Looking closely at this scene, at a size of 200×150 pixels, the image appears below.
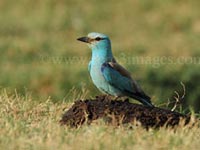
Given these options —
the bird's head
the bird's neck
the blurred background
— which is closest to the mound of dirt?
the bird's neck

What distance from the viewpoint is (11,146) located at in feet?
22.1

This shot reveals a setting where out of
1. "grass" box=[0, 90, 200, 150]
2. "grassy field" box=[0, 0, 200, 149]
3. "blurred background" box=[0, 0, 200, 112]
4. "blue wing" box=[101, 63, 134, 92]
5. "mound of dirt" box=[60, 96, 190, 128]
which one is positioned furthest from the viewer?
"blurred background" box=[0, 0, 200, 112]

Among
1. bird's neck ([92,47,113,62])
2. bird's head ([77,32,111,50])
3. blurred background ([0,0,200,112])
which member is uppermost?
bird's head ([77,32,111,50])

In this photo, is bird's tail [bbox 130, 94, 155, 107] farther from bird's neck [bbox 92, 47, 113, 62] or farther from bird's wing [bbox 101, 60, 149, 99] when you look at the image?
bird's neck [bbox 92, 47, 113, 62]

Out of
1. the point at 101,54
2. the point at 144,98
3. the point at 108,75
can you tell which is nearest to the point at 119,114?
the point at 108,75

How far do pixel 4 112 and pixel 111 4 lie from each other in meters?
16.7

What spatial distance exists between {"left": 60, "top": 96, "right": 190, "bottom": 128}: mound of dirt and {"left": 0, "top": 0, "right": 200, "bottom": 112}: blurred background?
6362mm

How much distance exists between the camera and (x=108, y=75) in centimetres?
826

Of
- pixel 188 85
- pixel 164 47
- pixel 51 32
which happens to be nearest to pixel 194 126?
pixel 188 85

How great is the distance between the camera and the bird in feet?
27.1

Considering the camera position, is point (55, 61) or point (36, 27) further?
Result: point (36, 27)

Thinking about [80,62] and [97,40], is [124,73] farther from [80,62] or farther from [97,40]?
[80,62]

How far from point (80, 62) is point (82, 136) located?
38.8ft

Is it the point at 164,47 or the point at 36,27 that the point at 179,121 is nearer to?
the point at 164,47
